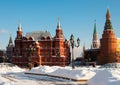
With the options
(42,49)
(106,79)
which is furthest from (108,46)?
(106,79)

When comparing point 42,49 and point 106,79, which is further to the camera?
point 42,49

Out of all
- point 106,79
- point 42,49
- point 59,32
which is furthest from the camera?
point 59,32

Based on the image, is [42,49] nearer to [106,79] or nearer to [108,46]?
[108,46]

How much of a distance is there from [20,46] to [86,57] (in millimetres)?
34745

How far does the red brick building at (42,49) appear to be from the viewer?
325ft

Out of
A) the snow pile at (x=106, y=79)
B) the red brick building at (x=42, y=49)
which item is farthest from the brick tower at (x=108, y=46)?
the snow pile at (x=106, y=79)

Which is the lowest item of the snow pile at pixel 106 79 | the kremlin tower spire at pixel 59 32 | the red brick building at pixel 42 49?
the snow pile at pixel 106 79

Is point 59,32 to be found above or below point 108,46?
above

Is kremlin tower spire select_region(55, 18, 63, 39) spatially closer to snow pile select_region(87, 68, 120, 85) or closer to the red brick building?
the red brick building

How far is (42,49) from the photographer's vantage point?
334ft

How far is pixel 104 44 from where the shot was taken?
108250 mm

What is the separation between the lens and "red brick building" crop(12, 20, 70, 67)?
99000 mm

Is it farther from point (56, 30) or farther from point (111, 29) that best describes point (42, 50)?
point (111, 29)

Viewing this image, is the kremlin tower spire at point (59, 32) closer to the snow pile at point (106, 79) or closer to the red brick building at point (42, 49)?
the red brick building at point (42, 49)
